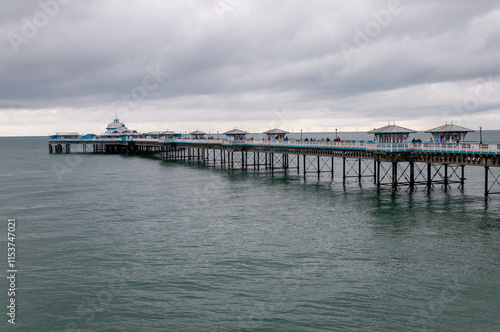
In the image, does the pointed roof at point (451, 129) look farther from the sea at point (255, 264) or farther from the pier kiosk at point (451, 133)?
the sea at point (255, 264)

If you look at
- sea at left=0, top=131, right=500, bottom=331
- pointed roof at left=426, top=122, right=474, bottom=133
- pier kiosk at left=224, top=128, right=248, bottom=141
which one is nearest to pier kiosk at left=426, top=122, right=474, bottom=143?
pointed roof at left=426, top=122, right=474, bottom=133

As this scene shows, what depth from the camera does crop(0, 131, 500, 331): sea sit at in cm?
2152

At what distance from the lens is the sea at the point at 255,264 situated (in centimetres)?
2152

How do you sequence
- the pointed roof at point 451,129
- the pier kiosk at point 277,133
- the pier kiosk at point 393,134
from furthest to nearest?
the pier kiosk at point 277,133
the pier kiosk at point 393,134
the pointed roof at point 451,129

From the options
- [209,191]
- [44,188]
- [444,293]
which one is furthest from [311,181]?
[444,293]

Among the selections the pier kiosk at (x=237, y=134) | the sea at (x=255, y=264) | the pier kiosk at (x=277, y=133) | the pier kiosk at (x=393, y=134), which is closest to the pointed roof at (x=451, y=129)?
the pier kiosk at (x=393, y=134)

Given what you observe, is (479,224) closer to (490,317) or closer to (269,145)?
(490,317)

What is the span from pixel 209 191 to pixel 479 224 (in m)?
34.4

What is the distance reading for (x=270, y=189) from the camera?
2462 inches

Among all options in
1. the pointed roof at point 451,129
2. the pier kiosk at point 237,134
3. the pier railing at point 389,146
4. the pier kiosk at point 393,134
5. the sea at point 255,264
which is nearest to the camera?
the sea at point 255,264

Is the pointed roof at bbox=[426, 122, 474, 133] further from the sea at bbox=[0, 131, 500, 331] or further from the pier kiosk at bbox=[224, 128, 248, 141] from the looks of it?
the pier kiosk at bbox=[224, 128, 248, 141]

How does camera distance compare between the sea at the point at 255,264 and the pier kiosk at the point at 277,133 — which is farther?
the pier kiosk at the point at 277,133

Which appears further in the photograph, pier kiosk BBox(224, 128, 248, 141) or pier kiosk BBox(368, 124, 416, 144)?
pier kiosk BBox(224, 128, 248, 141)

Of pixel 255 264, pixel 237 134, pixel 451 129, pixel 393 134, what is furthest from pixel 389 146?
pixel 237 134
